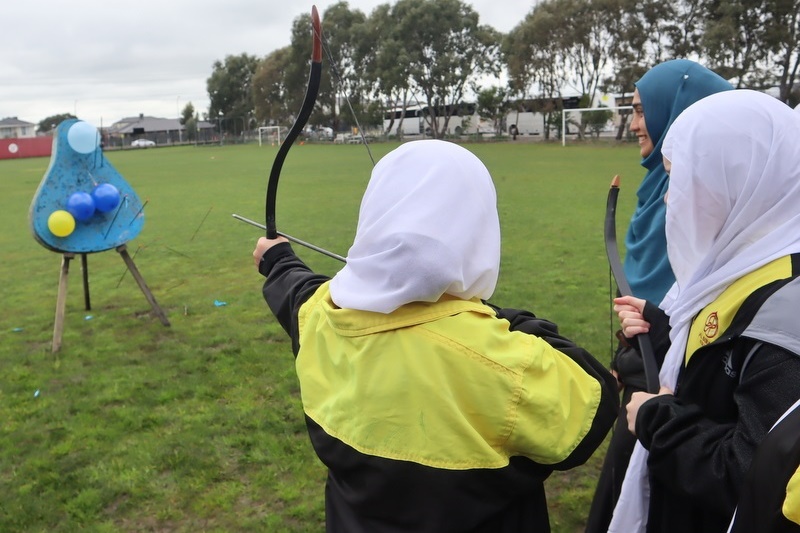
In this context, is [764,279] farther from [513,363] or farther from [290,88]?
[290,88]

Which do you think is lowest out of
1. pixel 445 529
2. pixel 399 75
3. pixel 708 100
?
pixel 445 529

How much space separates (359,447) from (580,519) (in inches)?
86.2

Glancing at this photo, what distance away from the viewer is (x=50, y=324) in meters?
6.48

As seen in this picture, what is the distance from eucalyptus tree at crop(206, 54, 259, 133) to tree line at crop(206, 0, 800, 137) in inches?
608

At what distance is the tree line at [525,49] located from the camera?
35375 millimetres

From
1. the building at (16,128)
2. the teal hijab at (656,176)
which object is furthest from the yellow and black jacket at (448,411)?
the building at (16,128)

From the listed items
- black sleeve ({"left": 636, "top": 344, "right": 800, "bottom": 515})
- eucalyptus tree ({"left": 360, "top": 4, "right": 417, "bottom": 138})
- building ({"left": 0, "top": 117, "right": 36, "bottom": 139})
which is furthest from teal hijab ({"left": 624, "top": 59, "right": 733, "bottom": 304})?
building ({"left": 0, "top": 117, "right": 36, "bottom": 139})

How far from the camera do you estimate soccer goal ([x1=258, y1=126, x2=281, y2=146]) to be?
54469 millimetres

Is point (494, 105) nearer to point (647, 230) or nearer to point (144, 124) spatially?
point (647, 230)

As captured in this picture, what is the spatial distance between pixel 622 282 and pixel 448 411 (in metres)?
1.25

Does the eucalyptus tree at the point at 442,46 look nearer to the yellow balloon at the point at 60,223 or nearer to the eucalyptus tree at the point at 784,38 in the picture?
the eucalyptus tree at the point at 784,38

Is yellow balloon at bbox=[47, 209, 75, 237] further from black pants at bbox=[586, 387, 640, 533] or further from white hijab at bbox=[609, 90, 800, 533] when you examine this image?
white hijab at bbox=[609, 90, 800, 533]

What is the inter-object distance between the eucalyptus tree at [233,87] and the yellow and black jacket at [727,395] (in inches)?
2968

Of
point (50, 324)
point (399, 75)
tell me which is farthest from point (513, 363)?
point (399, 75)
